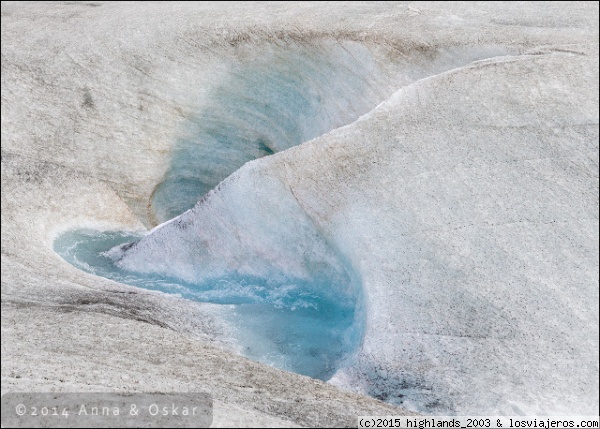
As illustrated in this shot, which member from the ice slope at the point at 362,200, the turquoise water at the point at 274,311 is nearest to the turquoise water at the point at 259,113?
the ice slope at the point at 362,200

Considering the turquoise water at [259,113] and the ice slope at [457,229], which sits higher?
the turquoise water at [259,113]

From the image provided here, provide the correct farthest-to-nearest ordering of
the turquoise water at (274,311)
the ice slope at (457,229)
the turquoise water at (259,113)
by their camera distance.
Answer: the turquoise water at (259,113)
the turquoise water at (274,311)
the ice slope at (457,229)

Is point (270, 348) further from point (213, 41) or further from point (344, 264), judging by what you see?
point (213, 41)

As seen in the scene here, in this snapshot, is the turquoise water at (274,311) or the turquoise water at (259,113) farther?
the turquoise water at (259,113)

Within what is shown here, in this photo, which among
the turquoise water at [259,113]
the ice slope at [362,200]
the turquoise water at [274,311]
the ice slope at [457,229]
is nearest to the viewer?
the ice slope at [362,200]

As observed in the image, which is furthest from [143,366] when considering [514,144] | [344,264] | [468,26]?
[468,26]

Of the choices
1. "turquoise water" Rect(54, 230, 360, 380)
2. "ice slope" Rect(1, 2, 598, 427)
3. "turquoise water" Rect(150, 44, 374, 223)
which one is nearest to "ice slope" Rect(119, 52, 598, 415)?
"ice slope" Rect(1, 2, 598, 427)

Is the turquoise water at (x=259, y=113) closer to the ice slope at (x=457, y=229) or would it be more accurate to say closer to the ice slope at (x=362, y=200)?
the ice slope at (x=362, y=200)
